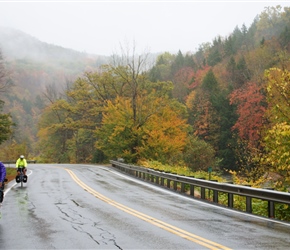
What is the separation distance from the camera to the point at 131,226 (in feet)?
30.6

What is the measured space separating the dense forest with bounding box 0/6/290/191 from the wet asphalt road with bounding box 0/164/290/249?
16.9 feet

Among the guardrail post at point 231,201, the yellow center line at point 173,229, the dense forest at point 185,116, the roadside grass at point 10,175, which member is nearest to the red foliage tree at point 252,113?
the dense forest at point 185,116

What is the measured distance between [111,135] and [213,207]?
2810 cm

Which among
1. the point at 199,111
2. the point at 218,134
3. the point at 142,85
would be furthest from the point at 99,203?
the point at 199,111

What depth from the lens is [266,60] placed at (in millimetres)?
70000

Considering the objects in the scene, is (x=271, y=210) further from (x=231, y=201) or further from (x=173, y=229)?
(x=173, y=229)

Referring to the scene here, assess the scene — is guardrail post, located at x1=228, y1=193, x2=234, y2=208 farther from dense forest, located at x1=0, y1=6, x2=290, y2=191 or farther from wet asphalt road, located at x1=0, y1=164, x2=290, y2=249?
dense forest, located at x1=0, y1=6, x2=290, y2=191

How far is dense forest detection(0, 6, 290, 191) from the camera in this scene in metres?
22.2

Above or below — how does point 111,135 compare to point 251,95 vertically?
below

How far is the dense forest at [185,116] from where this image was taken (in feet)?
72.7

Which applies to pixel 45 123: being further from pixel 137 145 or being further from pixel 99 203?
pixel 99 203

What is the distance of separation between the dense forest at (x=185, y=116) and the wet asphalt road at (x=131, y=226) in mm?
5141

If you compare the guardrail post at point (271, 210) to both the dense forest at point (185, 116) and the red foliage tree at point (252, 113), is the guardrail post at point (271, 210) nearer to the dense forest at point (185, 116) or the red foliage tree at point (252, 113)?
the dense forest at point (185, 116)

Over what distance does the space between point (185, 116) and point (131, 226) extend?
57.9 m
